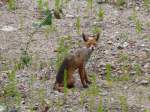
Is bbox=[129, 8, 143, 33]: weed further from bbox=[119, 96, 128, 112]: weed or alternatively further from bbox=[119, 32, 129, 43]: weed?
bbox=[119, 96, 128, 112]: weed

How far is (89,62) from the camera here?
7.79m

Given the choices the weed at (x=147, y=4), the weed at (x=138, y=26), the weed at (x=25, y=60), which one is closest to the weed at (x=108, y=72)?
the weed at (x=25, y=60)

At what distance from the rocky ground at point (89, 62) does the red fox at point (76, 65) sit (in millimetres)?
102

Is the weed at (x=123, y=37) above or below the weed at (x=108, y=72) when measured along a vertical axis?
above

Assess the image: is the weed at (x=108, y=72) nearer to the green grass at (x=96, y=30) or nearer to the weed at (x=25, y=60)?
the weed at (x=25, y=60)

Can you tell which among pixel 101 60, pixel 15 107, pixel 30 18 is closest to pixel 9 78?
pixel 15 107

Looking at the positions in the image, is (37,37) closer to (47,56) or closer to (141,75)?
(47,56)

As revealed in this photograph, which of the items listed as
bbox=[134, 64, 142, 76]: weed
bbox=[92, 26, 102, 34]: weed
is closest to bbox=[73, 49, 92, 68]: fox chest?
bbox=[134, 64, 142, 76]: weed

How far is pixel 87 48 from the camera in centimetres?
709

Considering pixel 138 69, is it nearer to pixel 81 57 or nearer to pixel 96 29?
pixel 81 57

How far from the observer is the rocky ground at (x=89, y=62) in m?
6.61

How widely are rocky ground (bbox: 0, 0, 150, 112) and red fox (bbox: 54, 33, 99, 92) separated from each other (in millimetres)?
102

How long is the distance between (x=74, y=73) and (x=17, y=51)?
3.64 ft

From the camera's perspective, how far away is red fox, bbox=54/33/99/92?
22.6 feet
